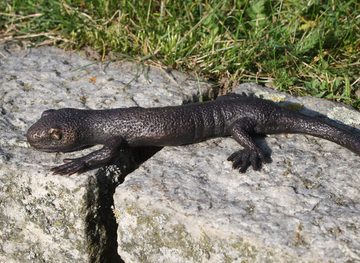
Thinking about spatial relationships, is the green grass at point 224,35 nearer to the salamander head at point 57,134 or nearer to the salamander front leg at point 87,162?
the salamander head at point 57,134

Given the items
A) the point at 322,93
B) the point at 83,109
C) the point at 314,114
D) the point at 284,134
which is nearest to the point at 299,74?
the point at 322,93

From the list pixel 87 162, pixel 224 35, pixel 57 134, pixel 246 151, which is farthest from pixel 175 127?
pixel 224 35

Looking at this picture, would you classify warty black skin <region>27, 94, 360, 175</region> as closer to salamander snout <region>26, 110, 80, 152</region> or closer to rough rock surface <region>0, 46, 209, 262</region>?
salamander snout <region>26, 110, 80, 152</region>

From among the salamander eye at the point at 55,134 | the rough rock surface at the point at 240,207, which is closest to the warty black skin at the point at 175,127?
the salamander eye at the point at 55,134

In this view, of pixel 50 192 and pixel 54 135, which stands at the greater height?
pixel 54 135

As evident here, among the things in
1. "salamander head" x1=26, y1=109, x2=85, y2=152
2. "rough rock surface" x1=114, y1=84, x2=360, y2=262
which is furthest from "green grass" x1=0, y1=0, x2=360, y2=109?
"salamander head" x1=26, y1=109, x2=85, y2=152

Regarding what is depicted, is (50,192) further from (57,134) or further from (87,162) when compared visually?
(57,134)
